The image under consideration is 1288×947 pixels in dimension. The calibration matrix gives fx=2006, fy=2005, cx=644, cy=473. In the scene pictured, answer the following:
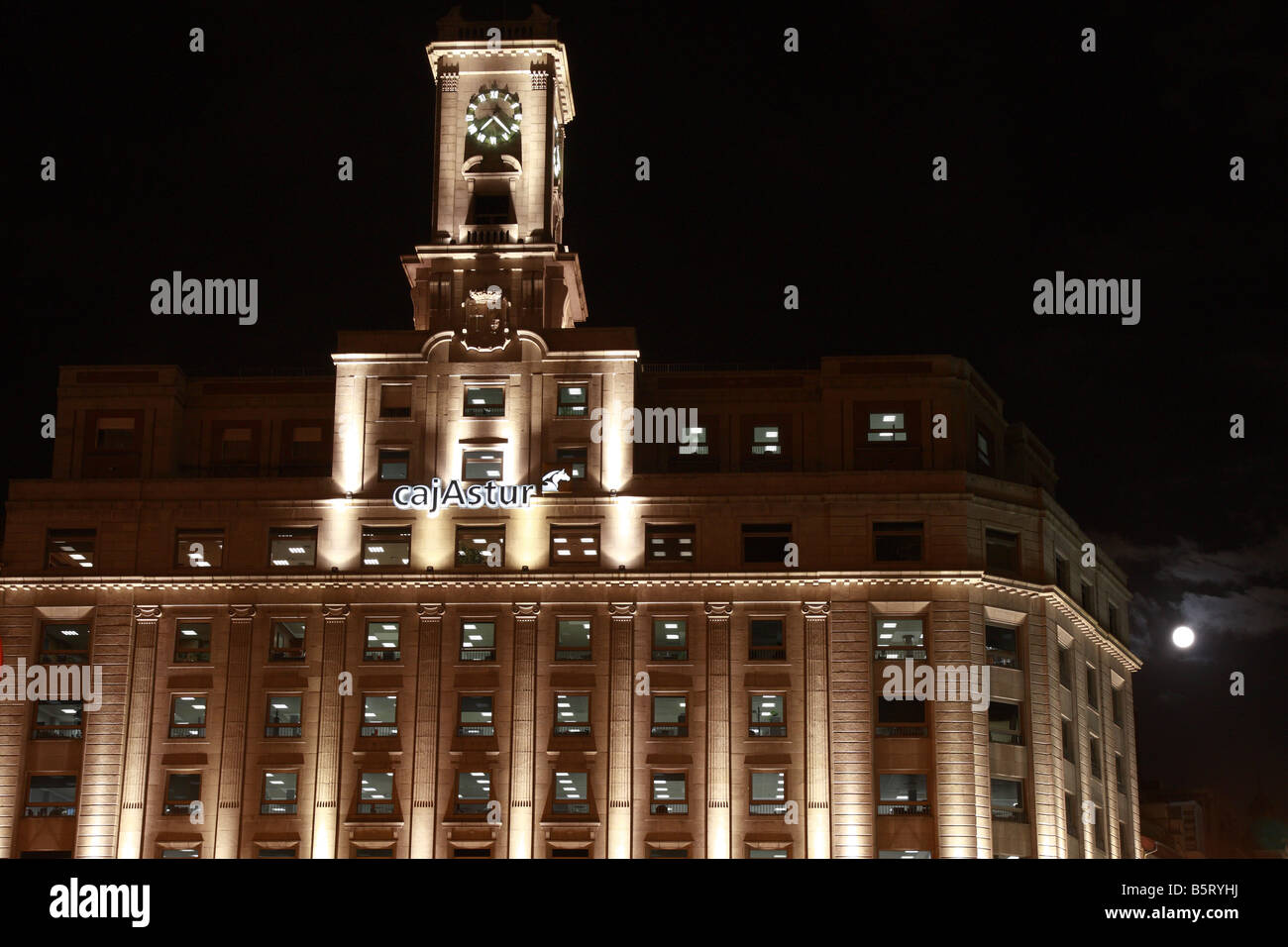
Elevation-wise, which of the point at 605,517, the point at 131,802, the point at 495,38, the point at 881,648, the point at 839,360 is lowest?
the point at 131,802

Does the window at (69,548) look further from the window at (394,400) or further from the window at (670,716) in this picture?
the window at (670,716)

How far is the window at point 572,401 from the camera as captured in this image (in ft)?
332

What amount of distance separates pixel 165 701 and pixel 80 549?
9.55 meters

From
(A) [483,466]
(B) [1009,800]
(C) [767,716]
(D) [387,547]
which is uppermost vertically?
(A) [483,466]

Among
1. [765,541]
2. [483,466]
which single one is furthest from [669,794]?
[483,466]

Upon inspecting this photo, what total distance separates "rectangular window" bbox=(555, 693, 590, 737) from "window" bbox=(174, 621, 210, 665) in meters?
17.4

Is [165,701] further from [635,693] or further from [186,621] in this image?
[635,693]

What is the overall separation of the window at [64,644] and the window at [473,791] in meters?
19.8

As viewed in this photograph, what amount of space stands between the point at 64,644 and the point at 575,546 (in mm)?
25722

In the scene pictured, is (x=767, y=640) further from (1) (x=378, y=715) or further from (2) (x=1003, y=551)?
(1) (x=378, y=715)

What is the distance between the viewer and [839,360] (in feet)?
331

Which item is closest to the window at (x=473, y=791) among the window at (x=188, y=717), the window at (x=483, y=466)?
the window at (x=188, y=717)

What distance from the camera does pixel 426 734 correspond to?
9531 centimetres
